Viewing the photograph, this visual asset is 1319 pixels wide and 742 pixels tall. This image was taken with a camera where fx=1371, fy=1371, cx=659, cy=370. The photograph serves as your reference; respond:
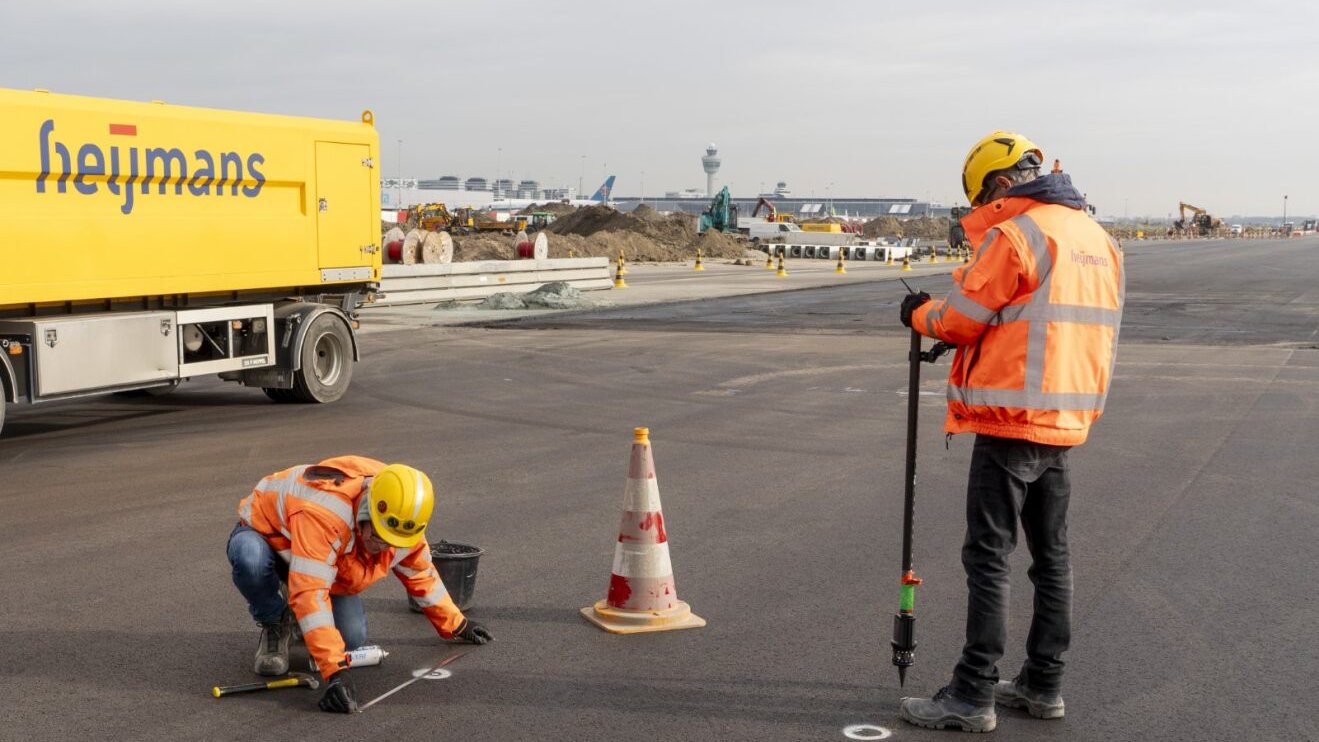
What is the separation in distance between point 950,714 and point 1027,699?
0.38m

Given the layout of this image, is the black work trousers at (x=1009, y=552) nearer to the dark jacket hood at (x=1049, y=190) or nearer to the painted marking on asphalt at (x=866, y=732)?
the painted marking on asphalt at (x=866, y=732)

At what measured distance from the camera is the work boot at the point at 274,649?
18.1ft

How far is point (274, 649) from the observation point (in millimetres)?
5559

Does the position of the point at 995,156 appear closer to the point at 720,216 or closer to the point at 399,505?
the point at 399,505

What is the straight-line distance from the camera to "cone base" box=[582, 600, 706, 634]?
20.4ft

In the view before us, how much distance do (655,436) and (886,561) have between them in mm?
4530

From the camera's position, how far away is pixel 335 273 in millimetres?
14258

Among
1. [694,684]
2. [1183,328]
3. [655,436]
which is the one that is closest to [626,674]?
[694,684]

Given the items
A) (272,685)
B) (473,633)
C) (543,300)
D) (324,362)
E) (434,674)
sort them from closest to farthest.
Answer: (272,685), (434,674), (473,633), (324,362), (543,300)

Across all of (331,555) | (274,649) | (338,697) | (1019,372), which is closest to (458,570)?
(274,649)

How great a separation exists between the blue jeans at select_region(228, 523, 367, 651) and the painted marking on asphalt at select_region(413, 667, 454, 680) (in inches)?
10.9

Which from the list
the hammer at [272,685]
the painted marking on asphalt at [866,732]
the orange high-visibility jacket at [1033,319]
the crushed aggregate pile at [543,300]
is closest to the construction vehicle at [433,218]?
the crushed aggregate pile at [543,300]

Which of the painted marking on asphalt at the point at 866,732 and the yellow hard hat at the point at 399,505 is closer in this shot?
the painted marking on asphalt at the point at 866,732

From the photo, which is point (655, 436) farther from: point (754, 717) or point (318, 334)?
point (754, 717)
